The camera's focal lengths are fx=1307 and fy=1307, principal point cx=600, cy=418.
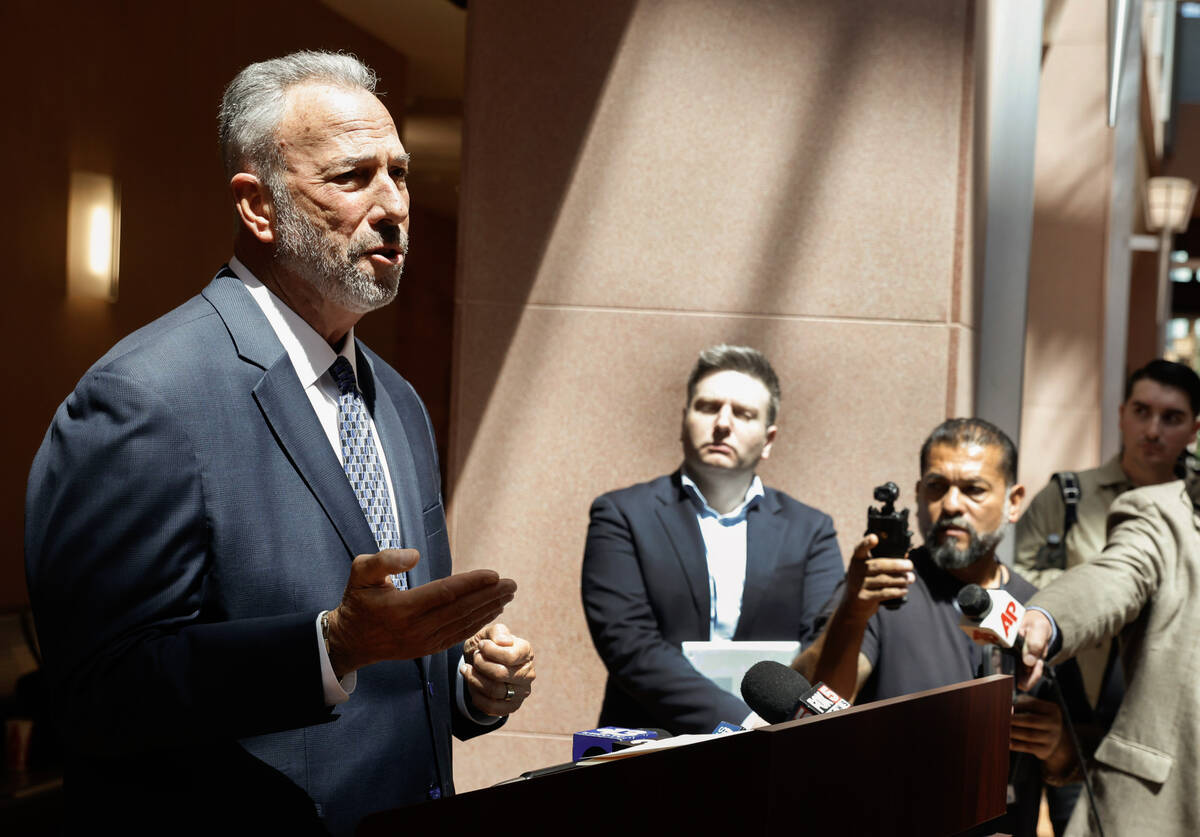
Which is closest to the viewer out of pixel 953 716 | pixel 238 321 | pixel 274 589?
pixel 953 716

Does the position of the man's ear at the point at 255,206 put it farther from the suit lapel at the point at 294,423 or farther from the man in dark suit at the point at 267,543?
the suit lapel at the point at 294,423

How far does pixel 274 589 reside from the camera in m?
1.90

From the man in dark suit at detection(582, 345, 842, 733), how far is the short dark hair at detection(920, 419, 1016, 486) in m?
0.42

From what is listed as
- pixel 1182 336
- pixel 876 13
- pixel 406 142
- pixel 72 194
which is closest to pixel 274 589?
pixel 876 13

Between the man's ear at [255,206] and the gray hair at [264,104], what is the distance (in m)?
0.02

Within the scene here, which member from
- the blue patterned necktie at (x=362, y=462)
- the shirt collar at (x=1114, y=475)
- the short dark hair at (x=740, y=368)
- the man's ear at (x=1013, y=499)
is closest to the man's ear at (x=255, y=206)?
the blue patterned necktie at (x=362, y=462)

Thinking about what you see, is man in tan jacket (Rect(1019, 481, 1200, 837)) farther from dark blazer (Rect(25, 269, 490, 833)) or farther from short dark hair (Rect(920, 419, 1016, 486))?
dark blazer (Rect(25, 269, 490, 833))

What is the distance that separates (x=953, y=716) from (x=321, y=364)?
3.65ft

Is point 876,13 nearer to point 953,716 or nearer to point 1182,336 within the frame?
point 953,716

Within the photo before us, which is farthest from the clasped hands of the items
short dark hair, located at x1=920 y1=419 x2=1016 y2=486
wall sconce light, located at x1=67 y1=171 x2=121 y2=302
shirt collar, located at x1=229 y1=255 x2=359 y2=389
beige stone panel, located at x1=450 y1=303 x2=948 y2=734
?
wall sconce light, located at x1=67 y1=171 x2=121 y2=302

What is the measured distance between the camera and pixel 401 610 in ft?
5.34

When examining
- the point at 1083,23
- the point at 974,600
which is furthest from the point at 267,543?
the point at 1083,23

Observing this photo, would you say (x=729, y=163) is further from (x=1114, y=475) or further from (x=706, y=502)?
(x=1114, y=475)

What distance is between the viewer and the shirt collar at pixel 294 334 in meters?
2.10
